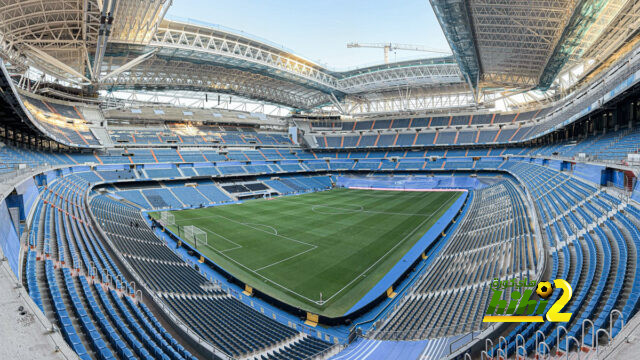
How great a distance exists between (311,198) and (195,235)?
67.7ft

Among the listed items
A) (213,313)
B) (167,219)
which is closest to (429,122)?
(167,219)

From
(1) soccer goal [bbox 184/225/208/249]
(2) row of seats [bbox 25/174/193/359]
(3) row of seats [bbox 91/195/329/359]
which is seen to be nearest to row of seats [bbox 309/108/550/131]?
(1) soccer goal [bbox 184/225/208/249]

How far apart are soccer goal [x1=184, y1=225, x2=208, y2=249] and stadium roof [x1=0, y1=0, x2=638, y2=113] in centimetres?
1701

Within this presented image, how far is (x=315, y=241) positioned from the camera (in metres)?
23.0

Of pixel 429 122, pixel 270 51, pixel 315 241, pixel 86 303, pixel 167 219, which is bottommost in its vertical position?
pixel 315 241

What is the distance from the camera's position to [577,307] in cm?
716

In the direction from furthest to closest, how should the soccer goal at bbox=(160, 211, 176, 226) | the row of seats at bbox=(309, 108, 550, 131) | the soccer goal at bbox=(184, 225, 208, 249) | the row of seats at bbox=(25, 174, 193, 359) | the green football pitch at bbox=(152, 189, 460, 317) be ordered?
the row of seats at bbox=(309, 108, 550, 131), the soccer goal at bbox=(160, 211, 176, 226), the soccer goal at bbox=(184, 225, 208, 249), the green football pitch at bbox=(152, 189, 460, 317), the row of seats at bbox=(25, 174, 193, 359)

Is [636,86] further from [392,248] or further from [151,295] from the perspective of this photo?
[151,295]

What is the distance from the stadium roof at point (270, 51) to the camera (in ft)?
77.2

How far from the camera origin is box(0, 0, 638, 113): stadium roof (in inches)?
926

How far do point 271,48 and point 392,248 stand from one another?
104ft

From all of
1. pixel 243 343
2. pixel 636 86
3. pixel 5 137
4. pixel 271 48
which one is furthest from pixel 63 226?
pixel 271 48

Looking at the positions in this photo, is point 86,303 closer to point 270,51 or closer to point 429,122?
point 270,51

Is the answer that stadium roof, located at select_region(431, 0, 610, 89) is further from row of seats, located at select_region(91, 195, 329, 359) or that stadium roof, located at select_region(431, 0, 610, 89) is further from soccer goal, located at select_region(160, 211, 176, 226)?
soccer goal, located at select_region(160, 211, 176, 226)
